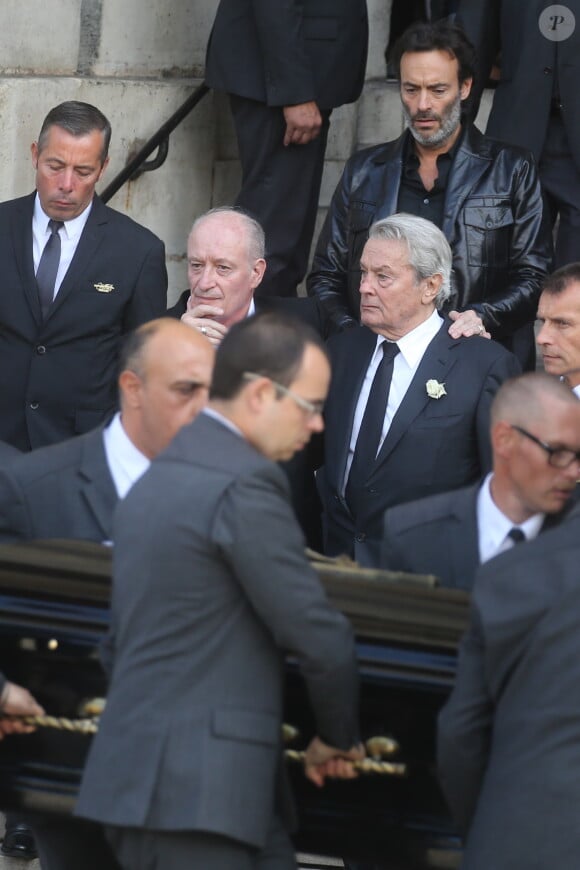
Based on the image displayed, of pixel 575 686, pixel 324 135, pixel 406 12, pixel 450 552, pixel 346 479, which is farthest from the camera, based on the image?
pixel 406 12

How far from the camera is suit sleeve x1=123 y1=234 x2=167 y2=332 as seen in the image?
20.4 feet

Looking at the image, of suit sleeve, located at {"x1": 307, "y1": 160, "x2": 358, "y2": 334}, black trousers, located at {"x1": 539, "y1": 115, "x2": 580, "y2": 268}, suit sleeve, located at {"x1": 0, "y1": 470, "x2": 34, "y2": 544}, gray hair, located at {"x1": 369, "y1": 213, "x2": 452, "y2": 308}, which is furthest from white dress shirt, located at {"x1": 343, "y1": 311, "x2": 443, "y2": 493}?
black trousers, located at {"x1": 539, "y1": 115, "x2": 580, "y2": 268}

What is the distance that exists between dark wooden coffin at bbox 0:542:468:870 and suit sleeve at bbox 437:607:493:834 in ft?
0.88

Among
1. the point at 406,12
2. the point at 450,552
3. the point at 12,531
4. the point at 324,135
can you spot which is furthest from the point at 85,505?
the point at 406,12

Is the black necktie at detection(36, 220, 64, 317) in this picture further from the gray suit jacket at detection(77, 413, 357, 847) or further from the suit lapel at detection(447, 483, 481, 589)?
the gray suit jacket at detection(77, 413, 357, 847)

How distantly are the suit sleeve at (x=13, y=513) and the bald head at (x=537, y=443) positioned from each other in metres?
1.15

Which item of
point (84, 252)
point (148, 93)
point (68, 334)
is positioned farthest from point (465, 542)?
point (148, 93)

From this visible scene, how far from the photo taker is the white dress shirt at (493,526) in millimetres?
4074

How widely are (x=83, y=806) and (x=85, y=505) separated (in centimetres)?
96

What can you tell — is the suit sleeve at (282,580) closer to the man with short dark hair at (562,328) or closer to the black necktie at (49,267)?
the man with short dark hair at (562,328)

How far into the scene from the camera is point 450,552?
4262 millimetres

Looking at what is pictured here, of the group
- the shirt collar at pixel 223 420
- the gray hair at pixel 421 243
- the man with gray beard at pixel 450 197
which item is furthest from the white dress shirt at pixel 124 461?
the man with gray beard at pixel 450 197

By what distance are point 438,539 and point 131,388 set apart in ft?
2.70

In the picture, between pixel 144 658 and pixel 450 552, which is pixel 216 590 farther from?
pixel 450 552
